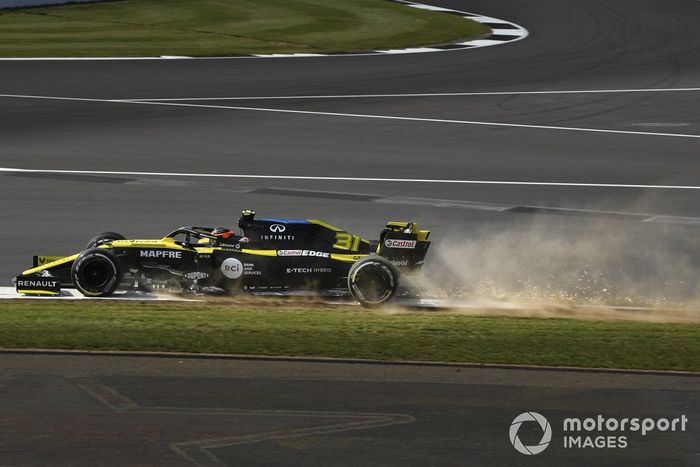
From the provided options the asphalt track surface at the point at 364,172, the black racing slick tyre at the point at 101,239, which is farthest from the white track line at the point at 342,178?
the black racing slick tyre at the point at 101,239

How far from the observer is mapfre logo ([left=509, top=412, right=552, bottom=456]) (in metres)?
10.7

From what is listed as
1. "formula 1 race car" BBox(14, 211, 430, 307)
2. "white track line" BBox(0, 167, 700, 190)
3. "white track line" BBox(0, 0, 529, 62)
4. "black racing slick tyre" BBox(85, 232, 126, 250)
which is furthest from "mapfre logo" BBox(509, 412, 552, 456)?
"white track line" BBox(0, 0, 529, 62)

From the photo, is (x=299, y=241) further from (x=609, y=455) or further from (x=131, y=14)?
(x=131, y=14)

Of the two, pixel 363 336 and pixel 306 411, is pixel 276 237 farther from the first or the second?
pixel 306 411

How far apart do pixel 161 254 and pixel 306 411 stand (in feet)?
17.1

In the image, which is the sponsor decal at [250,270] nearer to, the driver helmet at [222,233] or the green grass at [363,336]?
the driver helmet at [222,233]

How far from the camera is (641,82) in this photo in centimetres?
3784

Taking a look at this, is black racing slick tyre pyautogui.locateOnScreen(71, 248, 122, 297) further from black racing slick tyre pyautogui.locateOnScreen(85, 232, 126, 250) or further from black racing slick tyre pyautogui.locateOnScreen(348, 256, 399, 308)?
black racing slick tyre pyautogui.locateOnScreen(348, 256, 399, 308)

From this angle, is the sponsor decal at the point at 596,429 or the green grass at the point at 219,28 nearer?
the sponsor decal at the point at 596,429

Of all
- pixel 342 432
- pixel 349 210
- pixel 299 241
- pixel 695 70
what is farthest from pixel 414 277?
pixel 695 70

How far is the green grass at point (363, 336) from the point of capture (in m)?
13.3

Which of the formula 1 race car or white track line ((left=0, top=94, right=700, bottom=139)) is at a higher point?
white track line ((left=0, top=94, right=700, bottom=139))

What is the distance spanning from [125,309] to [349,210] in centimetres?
680

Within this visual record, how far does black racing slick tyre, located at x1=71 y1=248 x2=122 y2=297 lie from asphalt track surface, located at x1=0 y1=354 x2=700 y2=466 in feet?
9.55
